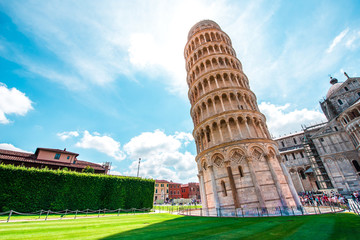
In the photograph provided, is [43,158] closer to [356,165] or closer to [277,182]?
[277,182]

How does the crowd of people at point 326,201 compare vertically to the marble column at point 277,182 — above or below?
below

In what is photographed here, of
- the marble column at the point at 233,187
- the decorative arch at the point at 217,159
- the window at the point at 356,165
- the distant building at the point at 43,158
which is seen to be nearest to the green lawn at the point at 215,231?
the marble column at the point at 233,187

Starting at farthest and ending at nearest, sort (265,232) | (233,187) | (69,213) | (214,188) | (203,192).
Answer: (69,213)
(203,192)
(214,188)
(233,187)
(265,232)

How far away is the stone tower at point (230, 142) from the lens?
15641 millimetres

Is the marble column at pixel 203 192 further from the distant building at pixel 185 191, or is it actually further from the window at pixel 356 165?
the distant building at pixel 185 191

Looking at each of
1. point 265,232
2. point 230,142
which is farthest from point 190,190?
point 265,232

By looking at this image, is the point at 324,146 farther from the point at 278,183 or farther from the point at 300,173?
the point at 278,183

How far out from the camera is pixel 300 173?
46375 millimetres

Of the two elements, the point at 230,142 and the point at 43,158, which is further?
the point at 43,158

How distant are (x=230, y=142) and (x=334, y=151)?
3651 centimetres

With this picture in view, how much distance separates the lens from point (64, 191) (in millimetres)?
20906

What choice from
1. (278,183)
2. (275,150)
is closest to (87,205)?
(278,183)

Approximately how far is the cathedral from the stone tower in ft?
97.0

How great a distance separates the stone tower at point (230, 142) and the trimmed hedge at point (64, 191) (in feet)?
46.4
